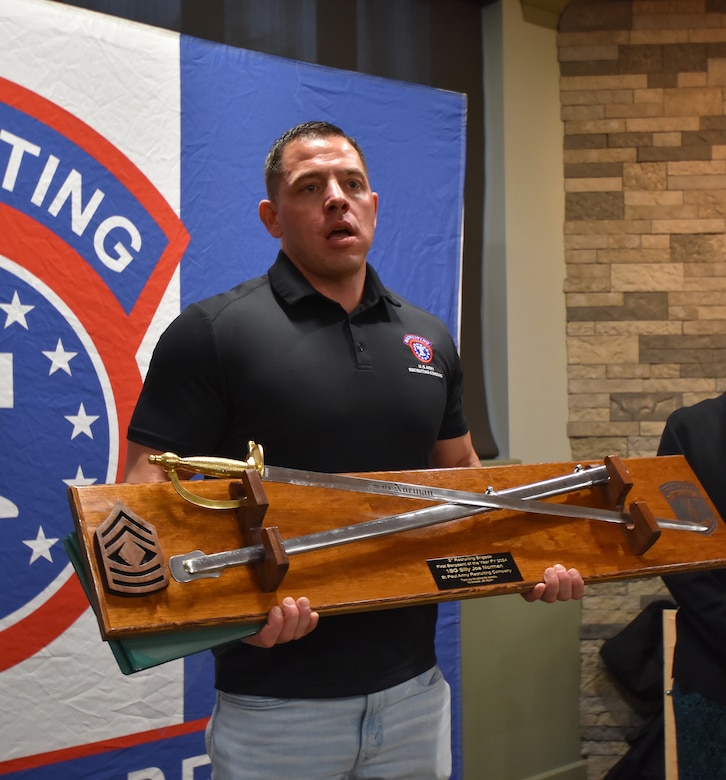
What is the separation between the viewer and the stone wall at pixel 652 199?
9.19ft

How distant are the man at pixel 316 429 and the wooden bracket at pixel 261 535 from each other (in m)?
0.18

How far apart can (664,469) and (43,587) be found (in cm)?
123

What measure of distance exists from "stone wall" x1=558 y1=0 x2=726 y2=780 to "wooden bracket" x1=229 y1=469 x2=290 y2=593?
1915 millimetres

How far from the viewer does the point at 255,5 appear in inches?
90.7

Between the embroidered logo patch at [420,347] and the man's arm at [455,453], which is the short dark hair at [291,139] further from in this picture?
the man's arm at [455,453]

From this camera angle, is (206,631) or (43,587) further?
(43,587)

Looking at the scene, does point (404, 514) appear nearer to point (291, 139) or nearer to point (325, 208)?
point (325, 208)

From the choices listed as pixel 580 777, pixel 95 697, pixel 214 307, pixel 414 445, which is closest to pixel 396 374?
pixel 414 445

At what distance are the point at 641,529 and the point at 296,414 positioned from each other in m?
0.55

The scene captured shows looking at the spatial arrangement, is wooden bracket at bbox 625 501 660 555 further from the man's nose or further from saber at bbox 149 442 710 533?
the man's nose

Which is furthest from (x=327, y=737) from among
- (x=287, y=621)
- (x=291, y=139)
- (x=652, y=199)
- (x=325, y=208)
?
(x=652, y=199)

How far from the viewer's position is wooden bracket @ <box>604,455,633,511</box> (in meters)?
1.34

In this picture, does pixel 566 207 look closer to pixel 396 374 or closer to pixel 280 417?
pixel 396 374

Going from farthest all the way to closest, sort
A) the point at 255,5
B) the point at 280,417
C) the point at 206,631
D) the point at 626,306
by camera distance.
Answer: the point at 626,306 → the point at 255,5 → the point at 280,417 → the point at 206,631
